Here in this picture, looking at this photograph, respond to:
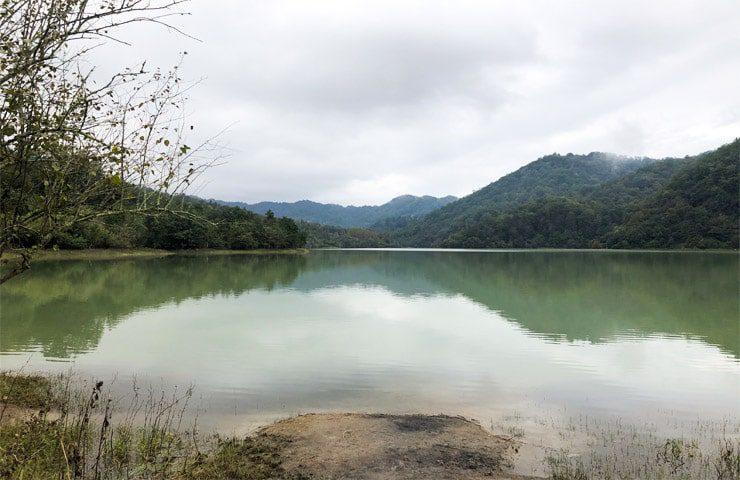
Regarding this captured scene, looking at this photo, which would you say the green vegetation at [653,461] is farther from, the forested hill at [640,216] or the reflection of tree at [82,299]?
the forested hill at [640,216]

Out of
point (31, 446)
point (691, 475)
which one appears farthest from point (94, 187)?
point (691, 475)

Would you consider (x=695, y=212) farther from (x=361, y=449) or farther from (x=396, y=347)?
(x=361, y=449)

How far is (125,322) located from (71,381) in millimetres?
10188

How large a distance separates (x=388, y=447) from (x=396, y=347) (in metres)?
9.51

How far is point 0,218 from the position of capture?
4.17 meters

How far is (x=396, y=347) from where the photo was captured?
17.5 meters

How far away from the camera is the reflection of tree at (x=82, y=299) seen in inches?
686

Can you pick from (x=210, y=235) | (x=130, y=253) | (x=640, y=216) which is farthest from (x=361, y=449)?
(x=640, y=216)

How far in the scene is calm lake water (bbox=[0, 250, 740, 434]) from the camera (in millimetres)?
11500

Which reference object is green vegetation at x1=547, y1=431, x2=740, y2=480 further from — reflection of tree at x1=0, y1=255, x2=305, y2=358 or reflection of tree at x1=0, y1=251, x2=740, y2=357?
reflection of tree at x1=0, y1=255, x2=305, y2=358

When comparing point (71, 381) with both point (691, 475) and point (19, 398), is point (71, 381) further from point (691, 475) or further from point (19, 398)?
point (691, 475)

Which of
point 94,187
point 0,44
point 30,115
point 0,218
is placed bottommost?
point 0,218

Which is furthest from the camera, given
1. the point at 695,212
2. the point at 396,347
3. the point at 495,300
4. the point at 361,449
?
the point at 695,212

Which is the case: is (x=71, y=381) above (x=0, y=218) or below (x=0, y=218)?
below
